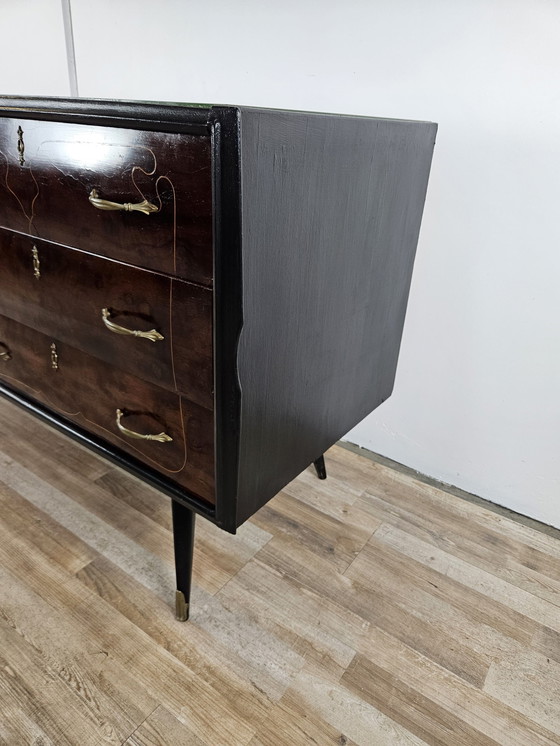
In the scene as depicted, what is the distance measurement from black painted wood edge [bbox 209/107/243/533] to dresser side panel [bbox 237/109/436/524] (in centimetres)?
1

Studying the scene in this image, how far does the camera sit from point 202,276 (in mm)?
619

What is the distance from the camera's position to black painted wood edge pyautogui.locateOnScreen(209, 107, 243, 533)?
1.78 feet

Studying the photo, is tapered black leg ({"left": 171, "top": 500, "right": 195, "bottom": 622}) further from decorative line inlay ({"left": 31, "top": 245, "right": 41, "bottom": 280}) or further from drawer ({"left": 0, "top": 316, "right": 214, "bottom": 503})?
decorative line inlay ({"left": 31, "top": 245, "right": 41, "bottom": 280})

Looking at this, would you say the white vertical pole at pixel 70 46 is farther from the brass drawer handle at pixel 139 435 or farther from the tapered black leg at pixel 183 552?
the tapered black leg at pixel 183 552

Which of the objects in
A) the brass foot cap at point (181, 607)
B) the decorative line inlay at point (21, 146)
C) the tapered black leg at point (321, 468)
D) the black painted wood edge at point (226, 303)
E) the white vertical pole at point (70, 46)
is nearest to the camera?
the black painted wood edge at point (226, 303)

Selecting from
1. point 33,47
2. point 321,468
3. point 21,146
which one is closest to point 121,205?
point 21,146

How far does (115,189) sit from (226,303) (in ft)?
0.69

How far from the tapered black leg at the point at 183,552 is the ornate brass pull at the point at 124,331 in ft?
0.92

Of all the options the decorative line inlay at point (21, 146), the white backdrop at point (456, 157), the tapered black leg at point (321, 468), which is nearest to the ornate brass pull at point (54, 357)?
the decorative line inlay at point (21, 146)

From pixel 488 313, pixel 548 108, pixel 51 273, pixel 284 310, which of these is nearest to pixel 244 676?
pixel 284 310

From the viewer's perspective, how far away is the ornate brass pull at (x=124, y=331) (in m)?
0.70

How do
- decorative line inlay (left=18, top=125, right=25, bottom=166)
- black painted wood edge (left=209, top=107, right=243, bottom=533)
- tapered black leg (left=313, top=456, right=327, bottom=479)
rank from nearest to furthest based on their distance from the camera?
1. black painted wood edge (left=209, top=107, right=243, bottom=533)
2. decorative line inlay (left=18, top=125, right=25, bottom=166)
3. tapered black leg (left=313, top=456, right=327, bottom=479)

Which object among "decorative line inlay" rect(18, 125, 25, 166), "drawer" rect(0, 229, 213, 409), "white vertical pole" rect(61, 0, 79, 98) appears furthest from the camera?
"white vertical pole" rect(61, 0, 79, 98)

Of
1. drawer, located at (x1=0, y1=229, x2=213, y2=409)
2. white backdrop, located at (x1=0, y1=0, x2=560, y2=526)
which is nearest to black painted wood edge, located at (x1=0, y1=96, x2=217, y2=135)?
drawer, located at (x1=0, y1=229, x2=213, y2=409)
